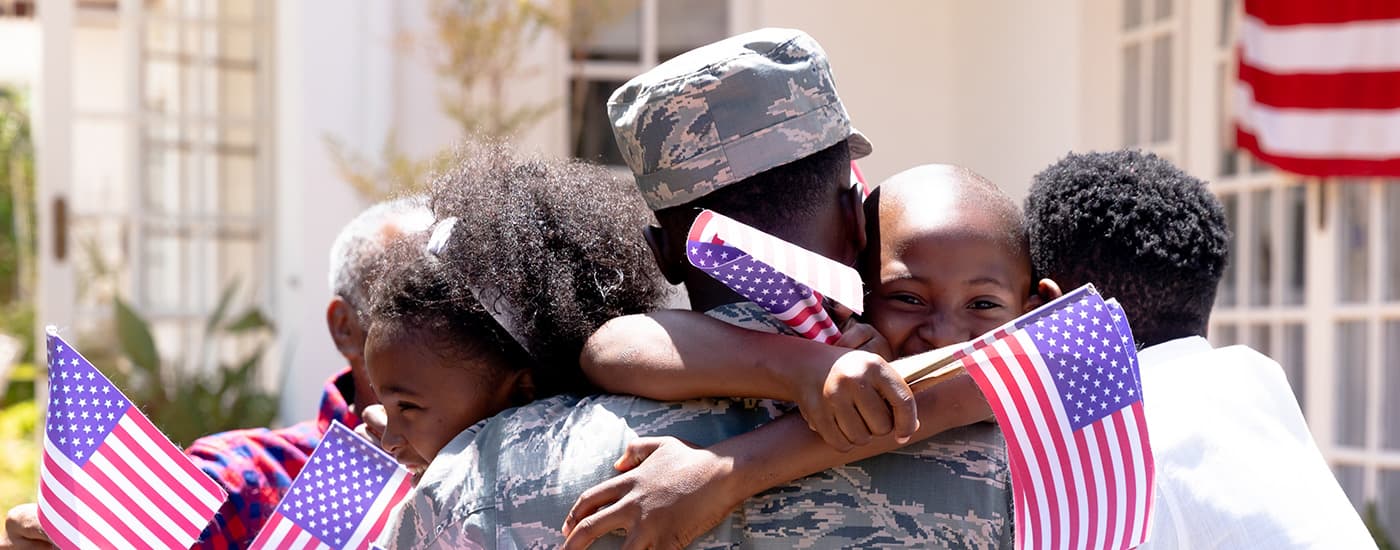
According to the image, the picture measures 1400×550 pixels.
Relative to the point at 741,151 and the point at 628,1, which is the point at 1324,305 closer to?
the point at 628,1

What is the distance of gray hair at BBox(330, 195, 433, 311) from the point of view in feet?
8.58

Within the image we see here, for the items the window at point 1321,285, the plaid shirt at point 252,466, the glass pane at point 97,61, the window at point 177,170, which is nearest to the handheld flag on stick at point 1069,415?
the plaid shirt at point 252,466

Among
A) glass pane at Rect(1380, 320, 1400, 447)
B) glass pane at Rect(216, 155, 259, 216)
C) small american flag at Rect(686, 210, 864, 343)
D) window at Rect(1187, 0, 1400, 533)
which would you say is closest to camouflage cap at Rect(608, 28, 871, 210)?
small american flag at Rect(686, 210, 864, 343)

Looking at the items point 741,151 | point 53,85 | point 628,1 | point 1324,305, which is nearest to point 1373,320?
point 1324,305

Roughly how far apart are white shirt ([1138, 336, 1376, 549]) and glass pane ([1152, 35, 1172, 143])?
14.1ft

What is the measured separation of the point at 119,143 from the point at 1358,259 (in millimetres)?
5045

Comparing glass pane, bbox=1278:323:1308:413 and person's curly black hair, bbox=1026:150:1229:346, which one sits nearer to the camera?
person's curly black hair, bbox=1026:150:1229:346

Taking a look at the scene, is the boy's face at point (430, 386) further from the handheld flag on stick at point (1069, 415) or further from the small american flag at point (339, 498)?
the handheld flag on stick at point (1069, 415)

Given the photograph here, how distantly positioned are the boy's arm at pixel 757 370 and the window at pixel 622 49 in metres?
4.60

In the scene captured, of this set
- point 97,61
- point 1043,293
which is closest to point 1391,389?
point 1043,293

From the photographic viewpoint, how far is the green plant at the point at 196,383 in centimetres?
588

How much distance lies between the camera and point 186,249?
642cm

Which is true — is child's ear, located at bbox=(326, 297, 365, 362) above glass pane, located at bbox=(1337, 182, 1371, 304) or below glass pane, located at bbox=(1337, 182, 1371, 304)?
above

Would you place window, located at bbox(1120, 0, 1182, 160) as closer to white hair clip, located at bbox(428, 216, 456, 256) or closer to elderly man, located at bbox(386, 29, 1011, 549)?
elderly man, located at bbox(386, 29, 1011, 549)
